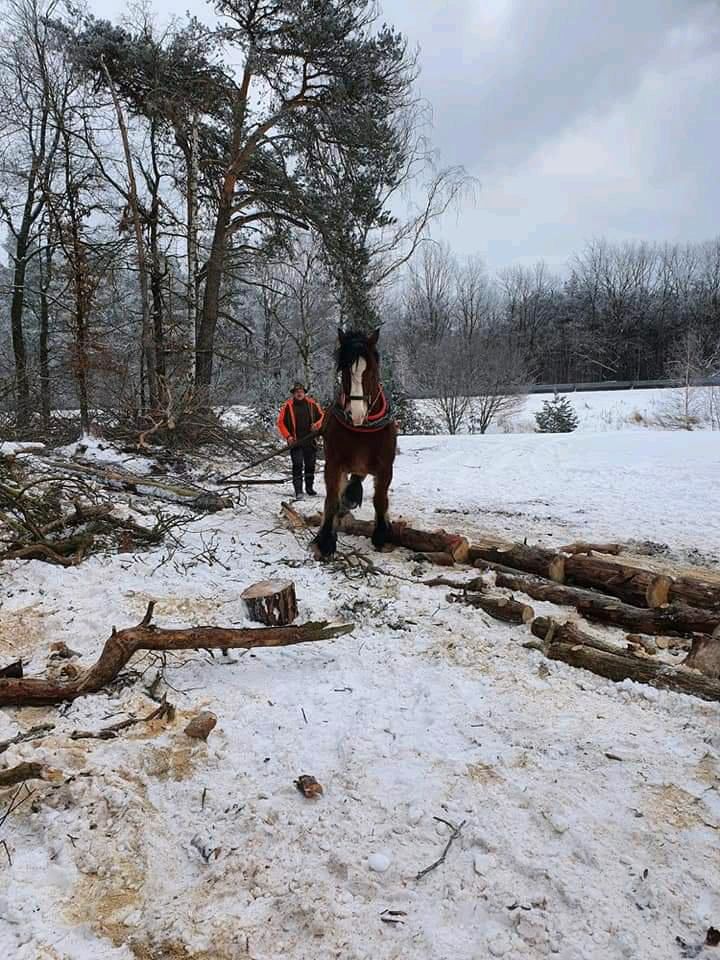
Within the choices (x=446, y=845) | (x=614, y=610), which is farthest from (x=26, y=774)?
(x=614, y=610)

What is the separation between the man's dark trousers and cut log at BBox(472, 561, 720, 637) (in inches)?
151

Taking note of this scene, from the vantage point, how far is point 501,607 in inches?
140

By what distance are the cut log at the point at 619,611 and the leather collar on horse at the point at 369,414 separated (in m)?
1.59

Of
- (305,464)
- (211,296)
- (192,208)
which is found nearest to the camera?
(305,464)

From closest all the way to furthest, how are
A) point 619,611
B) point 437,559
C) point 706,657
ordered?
point 706,657 < point 619,611 < point 437,559

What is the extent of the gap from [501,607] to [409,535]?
5.25 feet

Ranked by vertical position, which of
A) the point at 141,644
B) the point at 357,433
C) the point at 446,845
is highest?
the point at 357,433

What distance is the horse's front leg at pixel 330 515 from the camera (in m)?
4.86

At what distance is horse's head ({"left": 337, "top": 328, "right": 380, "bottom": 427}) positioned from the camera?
4.48 metres

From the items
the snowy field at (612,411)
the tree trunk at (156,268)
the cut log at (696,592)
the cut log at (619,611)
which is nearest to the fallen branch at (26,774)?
the cut log at (619,611)

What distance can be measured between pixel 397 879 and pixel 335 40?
1443cm

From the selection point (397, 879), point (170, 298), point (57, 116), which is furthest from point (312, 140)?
point (397, 879)

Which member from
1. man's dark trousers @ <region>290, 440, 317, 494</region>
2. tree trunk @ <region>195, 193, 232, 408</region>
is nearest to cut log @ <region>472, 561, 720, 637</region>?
man's dark trousers @ <region>290, 440, 317, 494</region>

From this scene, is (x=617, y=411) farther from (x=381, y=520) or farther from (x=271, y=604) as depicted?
(x=271, y=604)
